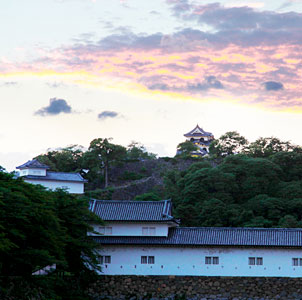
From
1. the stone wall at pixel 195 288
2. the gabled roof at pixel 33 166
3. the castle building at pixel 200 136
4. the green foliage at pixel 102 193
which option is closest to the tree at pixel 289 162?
the green foliage at pixel 102 193

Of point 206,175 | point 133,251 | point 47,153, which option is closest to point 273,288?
point 133,251

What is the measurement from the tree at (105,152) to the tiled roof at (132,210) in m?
31.2

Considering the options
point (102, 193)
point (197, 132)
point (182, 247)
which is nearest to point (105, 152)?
point (102, 193)

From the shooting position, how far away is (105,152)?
219 feet

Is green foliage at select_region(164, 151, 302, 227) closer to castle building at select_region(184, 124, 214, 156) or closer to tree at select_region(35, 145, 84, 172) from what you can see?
tree at select_region(35, 145, 84, 172)

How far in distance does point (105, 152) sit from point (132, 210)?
107 feet

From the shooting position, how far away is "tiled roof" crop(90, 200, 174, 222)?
33.9 m

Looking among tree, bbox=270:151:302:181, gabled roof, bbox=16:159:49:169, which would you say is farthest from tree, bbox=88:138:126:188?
tree, bbox=270:151:302:181

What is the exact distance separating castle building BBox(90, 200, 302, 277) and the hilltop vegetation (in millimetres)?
11728

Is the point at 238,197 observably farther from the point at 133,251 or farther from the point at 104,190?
the point at 133,251

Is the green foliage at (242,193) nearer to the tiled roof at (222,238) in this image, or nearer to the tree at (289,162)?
the tree at (289,162)

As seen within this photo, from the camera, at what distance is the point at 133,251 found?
3375 cm

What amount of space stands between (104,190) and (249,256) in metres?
32.9

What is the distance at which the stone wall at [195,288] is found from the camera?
3203cm
